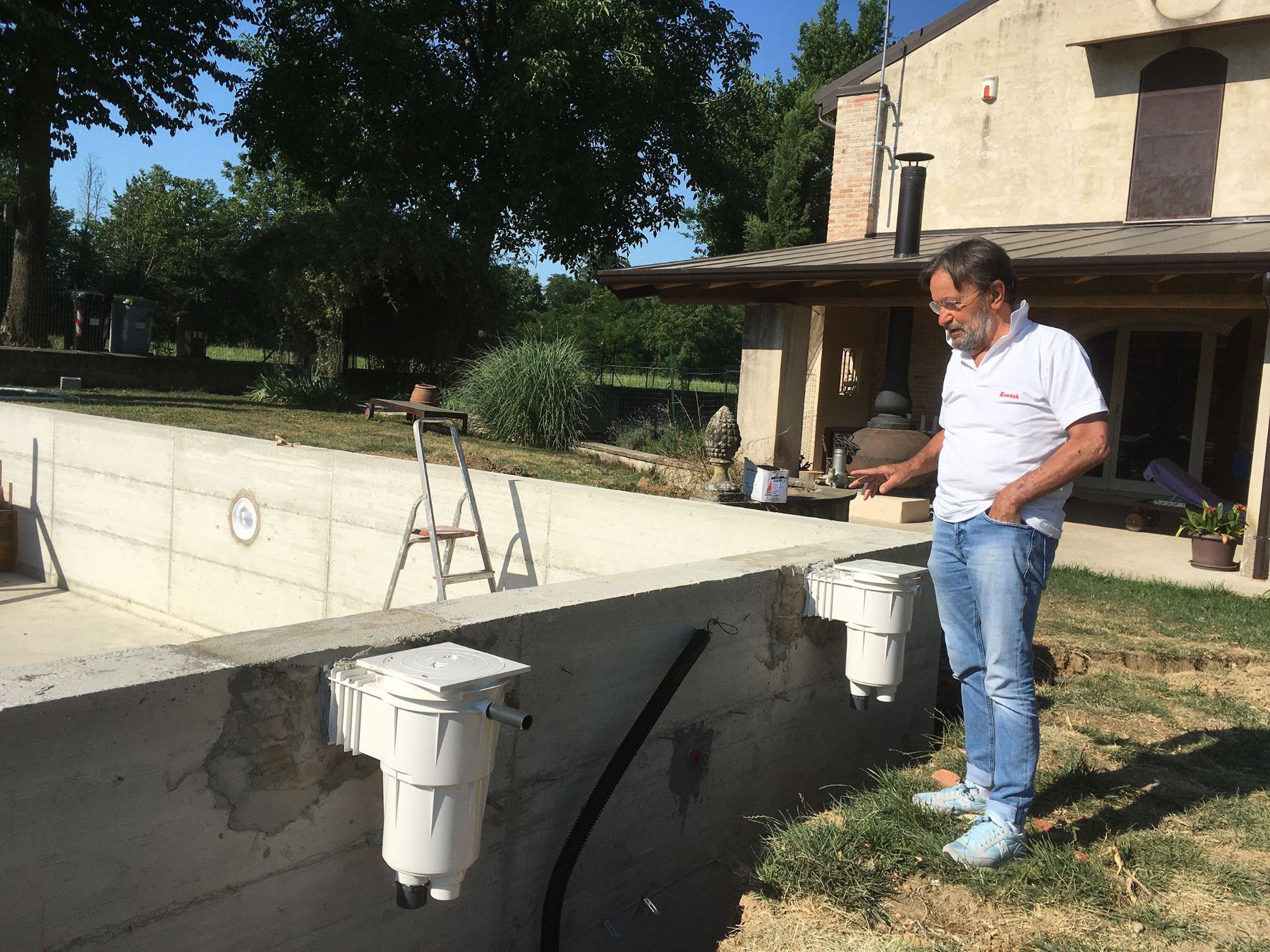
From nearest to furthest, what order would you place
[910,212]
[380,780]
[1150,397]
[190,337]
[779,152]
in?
[380,780], [910,212], [1150,397], [190,337], [779,152]

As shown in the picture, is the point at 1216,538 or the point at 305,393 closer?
the point at 1216,538

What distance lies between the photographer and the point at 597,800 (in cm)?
336

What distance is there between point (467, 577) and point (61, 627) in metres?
3.88

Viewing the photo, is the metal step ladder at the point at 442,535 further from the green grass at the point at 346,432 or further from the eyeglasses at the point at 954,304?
the eyeglasses at the point at 954,304

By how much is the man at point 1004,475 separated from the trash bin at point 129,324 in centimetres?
1720

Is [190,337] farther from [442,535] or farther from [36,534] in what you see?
[442,535]

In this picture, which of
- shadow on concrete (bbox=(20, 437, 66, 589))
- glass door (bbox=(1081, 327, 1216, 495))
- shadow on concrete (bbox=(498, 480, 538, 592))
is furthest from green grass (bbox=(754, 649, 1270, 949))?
glass door (bbox=(1081, 327, 1216, 495))

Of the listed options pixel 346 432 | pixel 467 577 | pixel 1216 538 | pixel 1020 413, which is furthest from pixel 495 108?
pixel 1020 413

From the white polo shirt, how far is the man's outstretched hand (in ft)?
1.61

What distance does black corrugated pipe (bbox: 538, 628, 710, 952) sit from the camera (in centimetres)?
330

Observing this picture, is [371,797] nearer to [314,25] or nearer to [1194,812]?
[1194,812]

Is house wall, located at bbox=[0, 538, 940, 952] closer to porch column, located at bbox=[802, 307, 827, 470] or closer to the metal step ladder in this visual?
the metal step ladder

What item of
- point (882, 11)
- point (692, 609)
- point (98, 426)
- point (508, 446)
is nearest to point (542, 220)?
point (508, 446)

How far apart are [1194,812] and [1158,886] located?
741 millimetres
